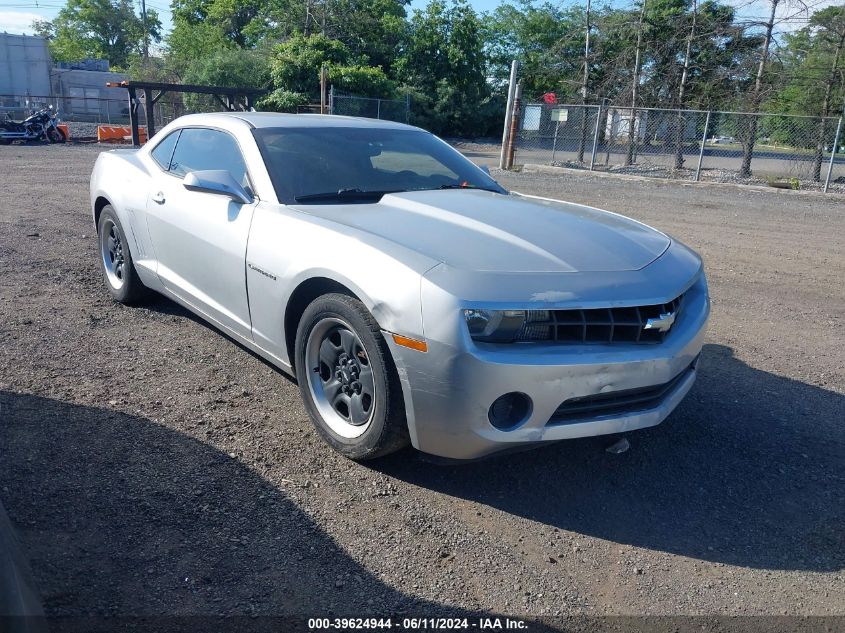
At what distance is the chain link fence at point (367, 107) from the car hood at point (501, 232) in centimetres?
2160

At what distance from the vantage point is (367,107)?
29328 millimetres

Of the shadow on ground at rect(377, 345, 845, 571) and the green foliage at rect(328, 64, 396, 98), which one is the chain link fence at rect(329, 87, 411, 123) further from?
the shadow on ground at rect(377, 345, 845, 571)

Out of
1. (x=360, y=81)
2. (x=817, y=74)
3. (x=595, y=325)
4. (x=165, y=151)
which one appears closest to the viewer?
(x=595, y=325)

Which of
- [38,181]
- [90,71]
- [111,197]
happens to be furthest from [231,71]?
[111,197]

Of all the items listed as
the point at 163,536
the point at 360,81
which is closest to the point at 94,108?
the point at 360,81

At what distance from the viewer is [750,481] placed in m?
3.49

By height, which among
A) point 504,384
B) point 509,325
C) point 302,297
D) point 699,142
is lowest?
point 504,384

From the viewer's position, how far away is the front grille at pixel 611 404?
3.04 meters

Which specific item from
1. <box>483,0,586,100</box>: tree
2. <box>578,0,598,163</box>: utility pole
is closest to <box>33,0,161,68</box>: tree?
<box>483,0,586,100</box>: tree

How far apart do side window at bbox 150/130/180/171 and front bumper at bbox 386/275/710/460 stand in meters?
2.91

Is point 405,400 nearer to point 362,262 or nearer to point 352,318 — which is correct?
point 352,318

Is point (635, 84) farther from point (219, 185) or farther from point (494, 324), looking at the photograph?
point (494, 324)

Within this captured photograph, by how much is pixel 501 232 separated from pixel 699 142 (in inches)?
750

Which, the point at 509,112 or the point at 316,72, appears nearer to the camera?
the point at 509,112
